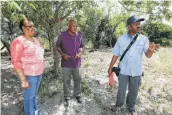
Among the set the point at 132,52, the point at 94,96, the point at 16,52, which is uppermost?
the point at 16,52

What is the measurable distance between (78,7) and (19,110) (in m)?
2.49

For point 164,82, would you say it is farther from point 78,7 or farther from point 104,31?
point 104,31

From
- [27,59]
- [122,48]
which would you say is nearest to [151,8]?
[122,48]

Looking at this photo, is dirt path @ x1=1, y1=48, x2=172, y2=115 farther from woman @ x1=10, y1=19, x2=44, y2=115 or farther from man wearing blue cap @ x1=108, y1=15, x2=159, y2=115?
woman @ x1=10, y1=19, x2=44, y2=115

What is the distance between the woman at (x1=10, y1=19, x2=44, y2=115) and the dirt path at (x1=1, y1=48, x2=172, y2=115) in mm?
1093

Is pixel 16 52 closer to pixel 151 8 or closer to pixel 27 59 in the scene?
pixel 27 59

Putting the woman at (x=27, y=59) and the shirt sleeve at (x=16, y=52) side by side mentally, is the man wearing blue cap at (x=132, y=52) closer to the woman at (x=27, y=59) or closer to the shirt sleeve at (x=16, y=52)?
the woman at (x=27, y=59)

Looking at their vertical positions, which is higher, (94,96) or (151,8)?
(151,8)

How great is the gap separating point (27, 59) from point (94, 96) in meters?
2.38

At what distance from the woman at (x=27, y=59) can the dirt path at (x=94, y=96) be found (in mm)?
1093

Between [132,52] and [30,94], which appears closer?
[30,94]

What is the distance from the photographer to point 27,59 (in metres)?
4.41

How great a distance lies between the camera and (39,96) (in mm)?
6172

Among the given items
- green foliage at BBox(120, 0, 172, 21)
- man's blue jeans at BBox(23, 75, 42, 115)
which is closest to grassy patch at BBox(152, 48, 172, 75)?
green foliage at BBox(120, 0, 172, 21)
